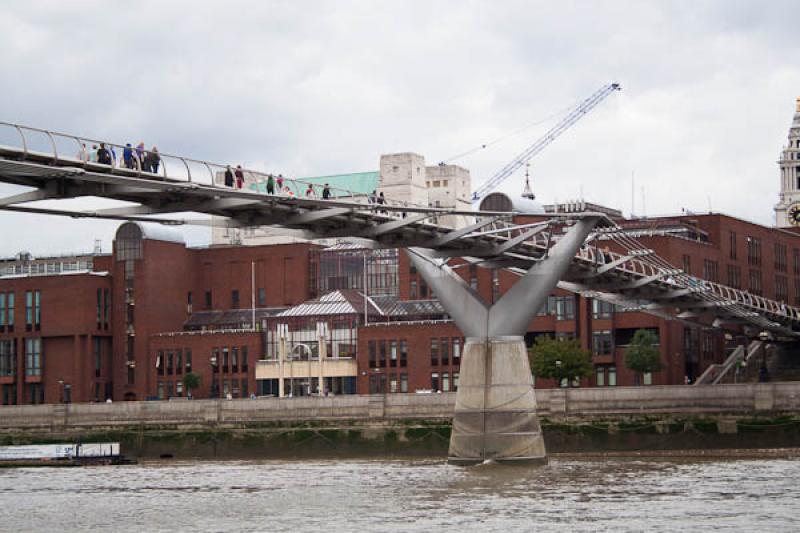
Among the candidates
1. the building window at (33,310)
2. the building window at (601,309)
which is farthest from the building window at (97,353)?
the building window at (601,309)

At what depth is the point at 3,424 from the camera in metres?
111

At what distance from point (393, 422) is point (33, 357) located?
42840 millimetres

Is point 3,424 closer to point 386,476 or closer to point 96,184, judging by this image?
point 386,476

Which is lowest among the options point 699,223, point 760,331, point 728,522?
point 728,522

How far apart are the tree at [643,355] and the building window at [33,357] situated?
46890mm

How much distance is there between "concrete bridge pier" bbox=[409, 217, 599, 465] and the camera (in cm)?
7762

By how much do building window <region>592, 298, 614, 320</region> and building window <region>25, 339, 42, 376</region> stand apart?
43614mm

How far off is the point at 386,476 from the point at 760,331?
45.7 meters

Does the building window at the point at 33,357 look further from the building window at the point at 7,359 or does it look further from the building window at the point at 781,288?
the building window at the point at 781,288

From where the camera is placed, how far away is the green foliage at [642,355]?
350ft

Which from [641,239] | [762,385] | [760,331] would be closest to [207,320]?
[641,239]

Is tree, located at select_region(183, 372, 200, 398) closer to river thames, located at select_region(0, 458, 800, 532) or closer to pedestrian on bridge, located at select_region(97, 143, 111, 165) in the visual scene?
river thames, located at select_region(0, 458, 800, 532)

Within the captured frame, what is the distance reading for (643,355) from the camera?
107 metres

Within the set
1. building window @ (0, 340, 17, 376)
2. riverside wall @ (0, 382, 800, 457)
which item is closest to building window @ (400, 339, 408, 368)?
riverside wall @ (0, 382, 800, 457)
